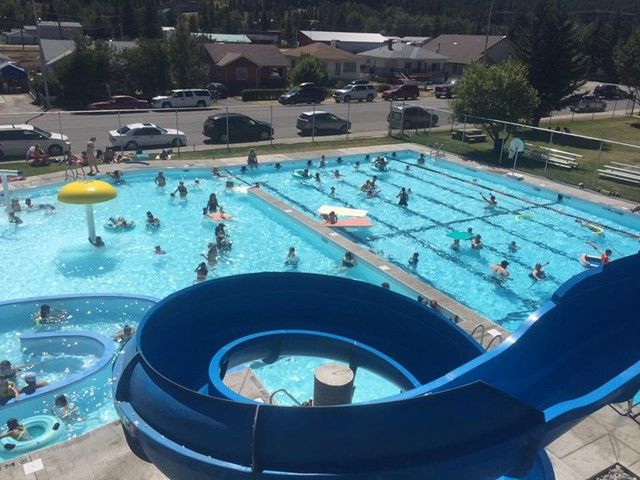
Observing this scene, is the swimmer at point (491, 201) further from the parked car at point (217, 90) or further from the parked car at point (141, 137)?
the parked car at point (217, 90)

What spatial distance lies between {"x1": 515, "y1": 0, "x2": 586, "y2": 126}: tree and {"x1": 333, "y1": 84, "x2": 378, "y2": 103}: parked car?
1731cm

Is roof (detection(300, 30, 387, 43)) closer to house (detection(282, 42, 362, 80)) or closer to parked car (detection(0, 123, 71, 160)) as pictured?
house (detection(282, 42, 362, 80))

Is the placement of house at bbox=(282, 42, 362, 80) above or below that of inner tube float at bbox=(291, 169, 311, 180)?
above

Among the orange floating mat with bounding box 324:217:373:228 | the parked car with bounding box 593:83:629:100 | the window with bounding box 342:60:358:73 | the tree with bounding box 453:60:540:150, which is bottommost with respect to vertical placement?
the orange floating mat with bounding box 324:217:373:228

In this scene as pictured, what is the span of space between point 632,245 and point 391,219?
9.38 metres

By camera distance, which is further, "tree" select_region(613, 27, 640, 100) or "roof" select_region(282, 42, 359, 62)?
"roof" select_region(282, 42, 359, 62)

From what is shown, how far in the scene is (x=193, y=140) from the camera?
33750 mm

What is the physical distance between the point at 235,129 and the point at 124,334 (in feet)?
72.0

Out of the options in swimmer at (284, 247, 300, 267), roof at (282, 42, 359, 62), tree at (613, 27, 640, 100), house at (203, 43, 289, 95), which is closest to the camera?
swimmer at (284, 247, 300, 267)

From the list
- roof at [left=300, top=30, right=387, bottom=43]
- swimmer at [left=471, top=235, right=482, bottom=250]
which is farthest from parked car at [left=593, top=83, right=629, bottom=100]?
swimmer at [left=471, top=235, right=482, bottom=250]

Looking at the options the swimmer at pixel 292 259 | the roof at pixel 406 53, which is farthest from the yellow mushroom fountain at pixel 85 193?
the roof at pixel 406 53

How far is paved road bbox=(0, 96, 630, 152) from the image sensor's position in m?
34.3

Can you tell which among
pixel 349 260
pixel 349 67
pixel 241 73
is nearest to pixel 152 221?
pixel 349 260

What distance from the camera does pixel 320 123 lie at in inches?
1436
